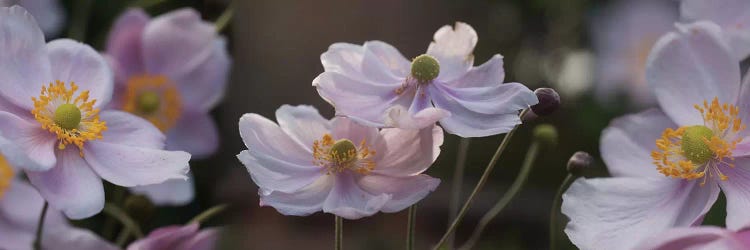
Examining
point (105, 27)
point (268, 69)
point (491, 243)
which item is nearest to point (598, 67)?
point (268, 69)

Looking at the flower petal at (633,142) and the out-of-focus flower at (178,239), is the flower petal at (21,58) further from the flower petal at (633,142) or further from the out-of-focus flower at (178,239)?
the flower petal at (633,142)

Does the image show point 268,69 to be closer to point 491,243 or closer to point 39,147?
point 491,243

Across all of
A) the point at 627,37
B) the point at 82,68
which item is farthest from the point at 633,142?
the point at 627,37

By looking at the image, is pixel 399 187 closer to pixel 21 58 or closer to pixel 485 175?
pixel 485 175

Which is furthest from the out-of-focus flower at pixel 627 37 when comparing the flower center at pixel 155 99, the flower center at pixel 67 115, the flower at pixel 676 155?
the flower center at pixel 67 115

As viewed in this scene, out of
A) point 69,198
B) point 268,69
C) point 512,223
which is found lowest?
point 512,223
